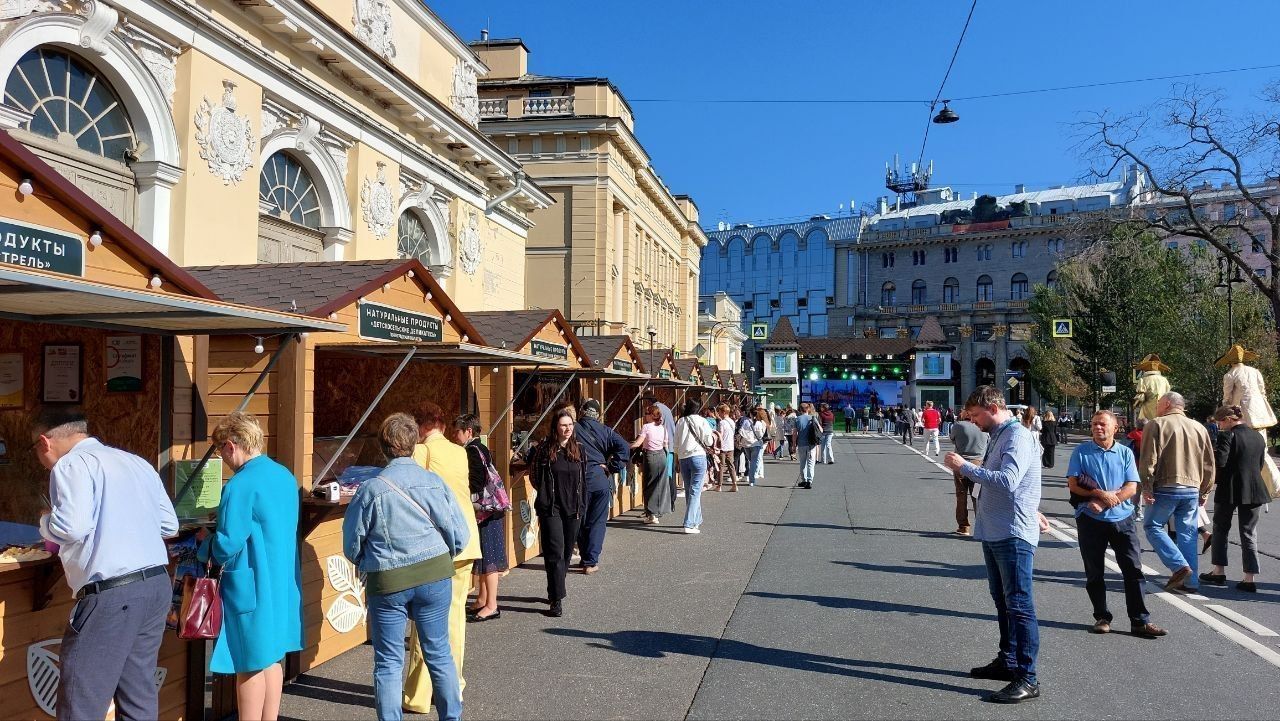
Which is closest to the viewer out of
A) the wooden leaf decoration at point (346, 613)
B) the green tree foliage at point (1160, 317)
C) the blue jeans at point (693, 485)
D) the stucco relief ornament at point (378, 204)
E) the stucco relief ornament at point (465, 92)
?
the wooden leaf decoration at point (346, 613)

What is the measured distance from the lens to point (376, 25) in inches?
569

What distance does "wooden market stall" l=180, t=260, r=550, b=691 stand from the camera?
6.12 meters

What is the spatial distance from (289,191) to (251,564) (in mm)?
9000

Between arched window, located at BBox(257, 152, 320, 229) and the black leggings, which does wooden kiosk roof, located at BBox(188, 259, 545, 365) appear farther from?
arched window, located at BBox(257, 152, 320, 229)

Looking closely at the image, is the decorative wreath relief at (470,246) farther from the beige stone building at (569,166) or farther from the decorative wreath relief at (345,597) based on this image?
the beige stone building at (569,166)

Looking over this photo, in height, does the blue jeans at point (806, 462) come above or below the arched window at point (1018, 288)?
below

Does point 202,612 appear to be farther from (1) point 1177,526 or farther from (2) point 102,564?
(1) point 1177,526

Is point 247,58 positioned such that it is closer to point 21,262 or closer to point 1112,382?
point 21,262

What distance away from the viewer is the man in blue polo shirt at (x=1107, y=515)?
7.01m

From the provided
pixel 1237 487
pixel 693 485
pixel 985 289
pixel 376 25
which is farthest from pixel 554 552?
pixel 985 289

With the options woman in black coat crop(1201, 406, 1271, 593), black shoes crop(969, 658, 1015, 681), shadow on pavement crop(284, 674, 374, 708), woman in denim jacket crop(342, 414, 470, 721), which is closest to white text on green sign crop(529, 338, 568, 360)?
shadow on pavement crop(284, 674, 374, 708)

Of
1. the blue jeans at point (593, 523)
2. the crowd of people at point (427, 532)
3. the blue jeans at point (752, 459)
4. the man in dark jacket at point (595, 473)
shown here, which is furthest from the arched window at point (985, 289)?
the blue jeans at point (593, 523)

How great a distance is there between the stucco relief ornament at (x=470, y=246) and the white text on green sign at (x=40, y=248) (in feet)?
41.5

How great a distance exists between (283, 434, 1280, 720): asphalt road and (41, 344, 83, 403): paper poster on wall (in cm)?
232
